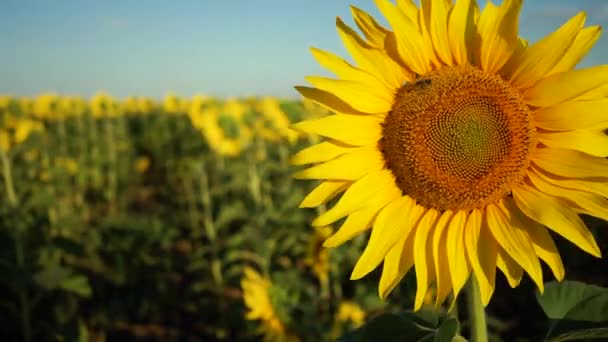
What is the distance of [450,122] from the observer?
1504 mm

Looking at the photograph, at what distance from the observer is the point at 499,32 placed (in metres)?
1.35

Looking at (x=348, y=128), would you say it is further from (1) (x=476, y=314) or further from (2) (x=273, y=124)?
(2) (x=273, y=124)

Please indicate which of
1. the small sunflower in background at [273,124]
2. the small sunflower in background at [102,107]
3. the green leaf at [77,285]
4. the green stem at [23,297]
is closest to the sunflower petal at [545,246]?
the green leaf at [77,285]

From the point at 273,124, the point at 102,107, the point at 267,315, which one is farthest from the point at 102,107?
the point at 267,315

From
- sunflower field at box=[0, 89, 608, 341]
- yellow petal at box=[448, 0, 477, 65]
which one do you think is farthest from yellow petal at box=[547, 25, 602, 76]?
sunflower field at box=[0, 89, 608, 341]

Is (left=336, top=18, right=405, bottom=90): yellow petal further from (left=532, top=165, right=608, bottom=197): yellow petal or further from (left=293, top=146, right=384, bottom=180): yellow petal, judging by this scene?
(left=532, top=165, right=608, bottom=197): yellow petal

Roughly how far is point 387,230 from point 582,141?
0.52 metres

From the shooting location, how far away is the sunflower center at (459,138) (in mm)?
1429

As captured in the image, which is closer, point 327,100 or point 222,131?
point 327,100

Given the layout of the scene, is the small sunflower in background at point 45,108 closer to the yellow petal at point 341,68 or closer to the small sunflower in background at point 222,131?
the small sunflower in background at point 222,131

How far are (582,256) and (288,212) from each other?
11.2 feet

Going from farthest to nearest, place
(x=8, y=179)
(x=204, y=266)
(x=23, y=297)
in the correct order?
(x=204, y=266) < (x=8, y=179) < (x=23, y=297)

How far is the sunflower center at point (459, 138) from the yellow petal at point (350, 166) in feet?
0.18

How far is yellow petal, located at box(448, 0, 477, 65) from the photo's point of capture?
1.36m
